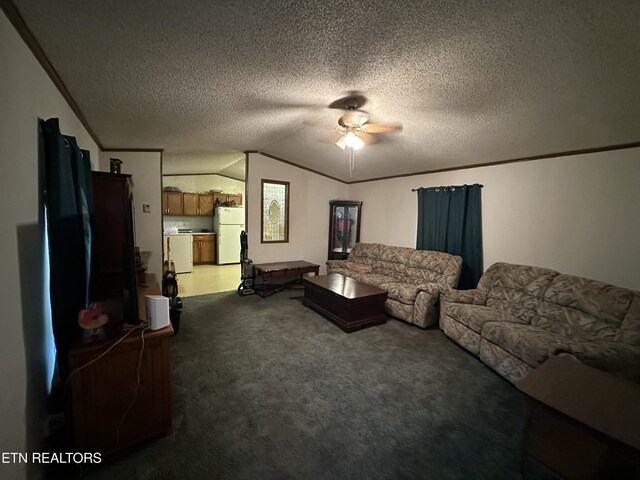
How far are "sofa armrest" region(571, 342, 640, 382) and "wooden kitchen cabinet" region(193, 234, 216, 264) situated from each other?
749 centimetres

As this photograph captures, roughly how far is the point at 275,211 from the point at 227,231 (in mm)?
2655

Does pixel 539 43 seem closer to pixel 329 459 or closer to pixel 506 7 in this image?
Result: pixel 506 7

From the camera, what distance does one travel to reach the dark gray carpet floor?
60.1 inches

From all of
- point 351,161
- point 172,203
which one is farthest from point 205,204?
point 351,161

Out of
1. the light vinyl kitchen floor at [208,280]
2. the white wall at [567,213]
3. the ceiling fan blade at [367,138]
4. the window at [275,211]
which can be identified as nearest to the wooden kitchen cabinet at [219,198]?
the light vinyl kitchen floor at [208,280]

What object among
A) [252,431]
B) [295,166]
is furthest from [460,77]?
[295,166]

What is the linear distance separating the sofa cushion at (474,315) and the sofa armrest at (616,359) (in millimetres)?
754

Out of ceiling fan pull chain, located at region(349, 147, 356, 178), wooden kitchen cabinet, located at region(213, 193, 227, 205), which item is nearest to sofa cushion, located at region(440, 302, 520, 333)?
ceiling fan pull chain, located at region(349, 147, 356, 178)

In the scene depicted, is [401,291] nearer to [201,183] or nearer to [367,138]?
[367,138]

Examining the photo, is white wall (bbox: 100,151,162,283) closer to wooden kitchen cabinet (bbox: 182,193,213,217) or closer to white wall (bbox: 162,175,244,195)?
wooden kitchen cabinet (bbox: 182,193,213,217)

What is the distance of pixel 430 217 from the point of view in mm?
4375

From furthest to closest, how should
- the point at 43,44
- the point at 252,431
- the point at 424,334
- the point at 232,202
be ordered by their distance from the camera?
the point at 232,202 → the point at 424,334 → the point at 252,431 → the point at 43,44

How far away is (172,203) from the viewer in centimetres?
700

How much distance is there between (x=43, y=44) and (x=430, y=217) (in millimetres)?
4486
